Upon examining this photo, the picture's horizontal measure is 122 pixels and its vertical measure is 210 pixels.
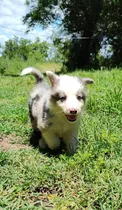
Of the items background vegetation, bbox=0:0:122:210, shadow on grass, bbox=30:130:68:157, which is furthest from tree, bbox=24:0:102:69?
shadow on grass, bbox=30:130:68:157

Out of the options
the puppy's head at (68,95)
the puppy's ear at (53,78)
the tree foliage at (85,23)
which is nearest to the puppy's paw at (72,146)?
the puppy's head at (68,95)

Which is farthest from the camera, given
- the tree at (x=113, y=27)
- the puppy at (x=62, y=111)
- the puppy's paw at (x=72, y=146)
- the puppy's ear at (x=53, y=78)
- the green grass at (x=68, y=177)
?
the tree at (x=113, y=27)

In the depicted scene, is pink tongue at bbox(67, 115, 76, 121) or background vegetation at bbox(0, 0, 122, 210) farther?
pink tongue at bbox(67, 115, 76, 121)

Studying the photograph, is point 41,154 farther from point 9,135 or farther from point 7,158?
point 9,135

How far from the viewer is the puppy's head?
149 inches

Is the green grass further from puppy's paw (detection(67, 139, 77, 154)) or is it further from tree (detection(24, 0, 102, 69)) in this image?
tree (detection(24, 0, 102, 69))

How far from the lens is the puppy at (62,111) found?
390cm

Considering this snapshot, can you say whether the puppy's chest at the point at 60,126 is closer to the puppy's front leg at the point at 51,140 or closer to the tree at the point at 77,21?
the puppy's front leg at the point at 51,140

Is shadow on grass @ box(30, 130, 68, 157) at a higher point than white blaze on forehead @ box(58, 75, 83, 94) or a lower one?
lower

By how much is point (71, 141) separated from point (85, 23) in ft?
67.4

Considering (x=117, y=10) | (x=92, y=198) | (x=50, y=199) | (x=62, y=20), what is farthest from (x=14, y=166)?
(x=62, y=20)

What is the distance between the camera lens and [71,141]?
4320 mm

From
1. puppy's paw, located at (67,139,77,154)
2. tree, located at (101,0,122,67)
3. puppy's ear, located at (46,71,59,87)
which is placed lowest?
puppy's paw, located at (67,139,77,154)

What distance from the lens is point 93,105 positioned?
621 cm
